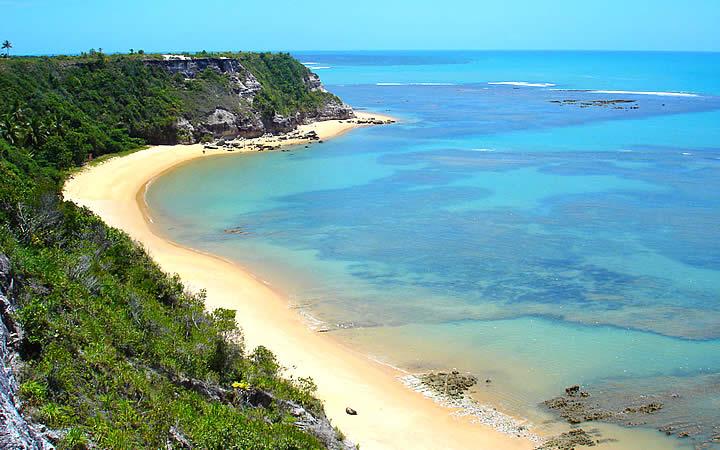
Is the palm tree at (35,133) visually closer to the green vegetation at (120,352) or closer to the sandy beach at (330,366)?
the sandy beach at (330,366)

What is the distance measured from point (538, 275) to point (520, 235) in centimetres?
683

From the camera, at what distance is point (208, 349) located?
1703cm

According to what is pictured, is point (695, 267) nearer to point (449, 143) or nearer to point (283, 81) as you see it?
point (449, 143)

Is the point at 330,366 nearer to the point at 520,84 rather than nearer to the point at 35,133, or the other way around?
the point at 35,133

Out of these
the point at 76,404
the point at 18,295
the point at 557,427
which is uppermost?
the point at 18,295

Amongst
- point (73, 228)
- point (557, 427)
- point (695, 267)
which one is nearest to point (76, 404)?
point (73, 228)

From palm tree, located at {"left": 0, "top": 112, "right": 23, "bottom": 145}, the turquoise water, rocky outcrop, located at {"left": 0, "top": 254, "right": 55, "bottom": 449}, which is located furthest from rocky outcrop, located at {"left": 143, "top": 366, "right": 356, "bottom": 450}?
palm tree, located at {"left": 0, "top": 112, "right": 23, "bottom": 145}

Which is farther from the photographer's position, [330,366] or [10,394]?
[330,366]

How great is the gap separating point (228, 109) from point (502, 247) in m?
45.2

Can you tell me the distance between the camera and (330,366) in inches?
871

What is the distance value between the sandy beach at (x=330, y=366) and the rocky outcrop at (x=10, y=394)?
29.5 feet

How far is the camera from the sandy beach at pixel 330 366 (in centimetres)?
1828

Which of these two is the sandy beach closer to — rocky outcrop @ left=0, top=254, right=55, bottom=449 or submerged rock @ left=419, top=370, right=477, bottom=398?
submerged rock @ left=419, top=370, right=477, bottom=398

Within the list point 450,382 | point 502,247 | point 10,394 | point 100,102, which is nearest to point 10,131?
point 100,102
